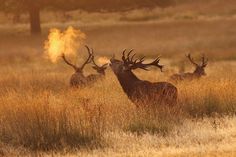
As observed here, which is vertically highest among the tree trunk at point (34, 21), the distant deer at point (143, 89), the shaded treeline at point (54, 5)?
the shaded treeline at point (54, 5)

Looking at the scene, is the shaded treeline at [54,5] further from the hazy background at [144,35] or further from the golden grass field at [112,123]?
the golden grass field at [112,123]

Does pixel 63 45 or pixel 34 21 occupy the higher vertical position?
pixel 34 21

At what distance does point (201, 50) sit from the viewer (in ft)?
124


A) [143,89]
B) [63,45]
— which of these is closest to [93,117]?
[143,89]

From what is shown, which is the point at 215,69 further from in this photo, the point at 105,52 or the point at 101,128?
the point at 101,128

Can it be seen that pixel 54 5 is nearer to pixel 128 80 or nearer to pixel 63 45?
pixel 63 45

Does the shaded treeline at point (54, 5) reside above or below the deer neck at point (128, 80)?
above

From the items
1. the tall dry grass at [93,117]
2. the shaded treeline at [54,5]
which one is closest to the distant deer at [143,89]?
the tall dry grass at [93,117]

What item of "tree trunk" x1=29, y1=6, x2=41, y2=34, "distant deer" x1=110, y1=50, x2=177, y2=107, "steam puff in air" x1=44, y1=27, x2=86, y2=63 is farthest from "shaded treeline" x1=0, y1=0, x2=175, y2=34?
"distant deer" x1=110, y1=50, x2=177, y2=107

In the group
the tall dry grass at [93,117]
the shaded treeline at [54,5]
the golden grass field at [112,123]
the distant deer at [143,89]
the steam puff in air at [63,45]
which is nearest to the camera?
the golden grass field at [112,123]

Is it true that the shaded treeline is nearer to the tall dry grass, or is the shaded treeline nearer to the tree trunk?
the tree trunk

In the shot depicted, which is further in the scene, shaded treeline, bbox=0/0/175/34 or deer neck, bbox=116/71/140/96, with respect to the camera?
shaded treeline, bbox=0/0/175/34

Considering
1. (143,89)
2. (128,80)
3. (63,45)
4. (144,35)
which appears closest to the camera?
(143,89)

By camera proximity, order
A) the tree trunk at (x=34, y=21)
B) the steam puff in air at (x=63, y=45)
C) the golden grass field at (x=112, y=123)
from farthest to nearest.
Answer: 1. the tree trunk at (x=34, y=21)
2. the steam puff in air at (x=63, y=45)
3. the golden grass field at (x=112, y=123)
